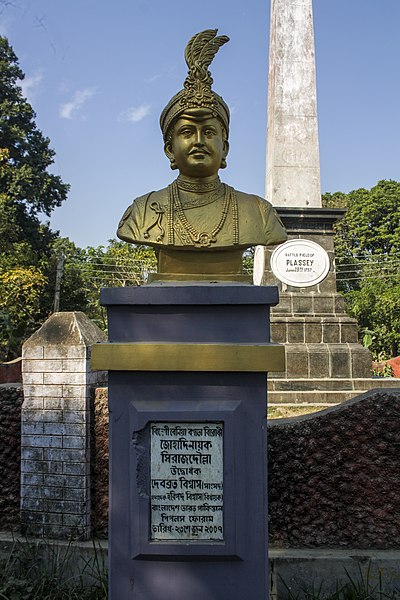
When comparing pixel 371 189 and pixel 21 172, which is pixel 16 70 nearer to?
pixel 21 172

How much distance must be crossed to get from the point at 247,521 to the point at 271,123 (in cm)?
858

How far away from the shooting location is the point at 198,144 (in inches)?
118

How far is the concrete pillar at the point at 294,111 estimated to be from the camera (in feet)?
32.6

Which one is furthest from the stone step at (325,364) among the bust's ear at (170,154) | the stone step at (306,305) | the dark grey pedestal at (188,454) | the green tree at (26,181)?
the green tree at (26,181)

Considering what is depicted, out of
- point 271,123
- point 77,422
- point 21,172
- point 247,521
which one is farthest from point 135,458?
point 21,172

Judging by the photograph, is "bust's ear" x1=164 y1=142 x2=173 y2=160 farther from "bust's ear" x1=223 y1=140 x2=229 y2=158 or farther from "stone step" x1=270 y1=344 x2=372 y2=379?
"stone step" x1=270 y1=344 x2=372 y2=379

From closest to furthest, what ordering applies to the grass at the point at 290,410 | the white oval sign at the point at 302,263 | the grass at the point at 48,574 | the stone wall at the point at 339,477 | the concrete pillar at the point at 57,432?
the grass at the point at 48,574
the stone wall at the point at 339,477
the concrete pillar at the point at 57,432
the grass at the point at 290,410
the white oval sign at the point at 302,263

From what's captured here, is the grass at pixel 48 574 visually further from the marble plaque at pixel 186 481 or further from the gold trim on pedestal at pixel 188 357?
the gold trim on pedestal at pixel 188 357

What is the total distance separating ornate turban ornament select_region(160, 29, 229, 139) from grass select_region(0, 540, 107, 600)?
2.72 metres

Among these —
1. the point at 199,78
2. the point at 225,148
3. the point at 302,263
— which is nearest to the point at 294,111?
the point at 302,263

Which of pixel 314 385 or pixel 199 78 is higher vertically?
pixel 199 78

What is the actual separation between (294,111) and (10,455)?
25.6 ft

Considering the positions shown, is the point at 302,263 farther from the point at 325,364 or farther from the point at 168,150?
the point at 168,150

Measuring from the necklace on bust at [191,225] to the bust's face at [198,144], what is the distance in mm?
121
